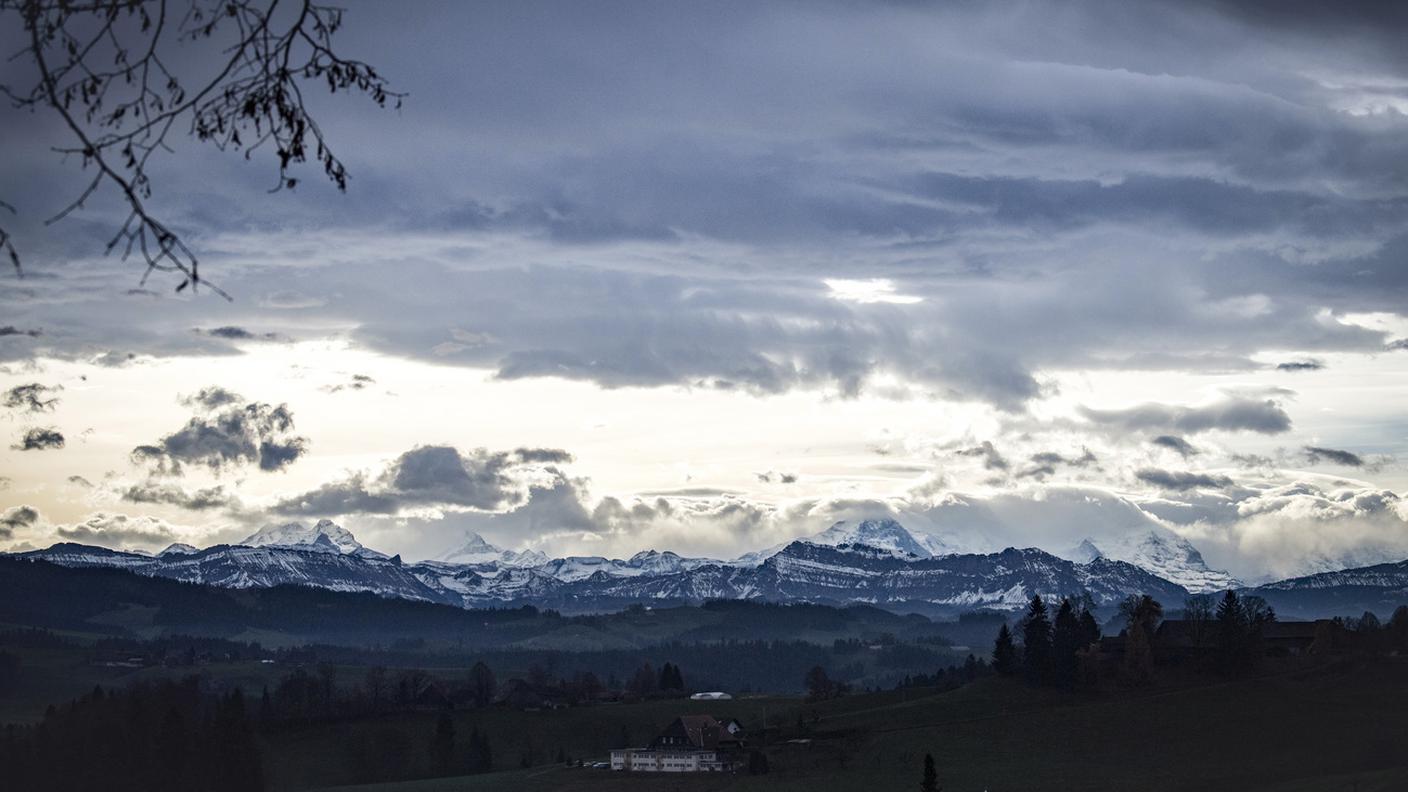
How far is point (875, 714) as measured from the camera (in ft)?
570

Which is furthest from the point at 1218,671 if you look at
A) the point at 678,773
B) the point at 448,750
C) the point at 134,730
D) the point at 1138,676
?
the point at 134,730

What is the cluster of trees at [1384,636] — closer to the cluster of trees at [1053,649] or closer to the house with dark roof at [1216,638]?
the house with dark roof at [1216,638]

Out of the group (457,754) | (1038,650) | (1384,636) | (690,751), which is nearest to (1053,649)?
(1038,650)

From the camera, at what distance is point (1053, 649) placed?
17088 cm

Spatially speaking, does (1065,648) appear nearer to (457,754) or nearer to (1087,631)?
(1087,631)

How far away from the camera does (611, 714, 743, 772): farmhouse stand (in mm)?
156875

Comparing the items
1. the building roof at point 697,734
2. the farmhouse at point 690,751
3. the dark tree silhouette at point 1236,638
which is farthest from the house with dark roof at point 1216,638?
the building roof at point 697,734

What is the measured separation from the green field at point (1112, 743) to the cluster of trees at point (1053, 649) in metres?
3.57

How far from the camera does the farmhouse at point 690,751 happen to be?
157 meters

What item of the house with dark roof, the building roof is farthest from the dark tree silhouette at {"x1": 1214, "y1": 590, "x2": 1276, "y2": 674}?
the building roof

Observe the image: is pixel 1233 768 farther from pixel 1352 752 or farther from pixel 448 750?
pixel 448 750

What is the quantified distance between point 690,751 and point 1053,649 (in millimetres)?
43019

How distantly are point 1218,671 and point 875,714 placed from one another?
124 ft

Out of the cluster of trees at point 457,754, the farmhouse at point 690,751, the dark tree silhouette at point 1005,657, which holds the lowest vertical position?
the cluster of trees at point 457,754
